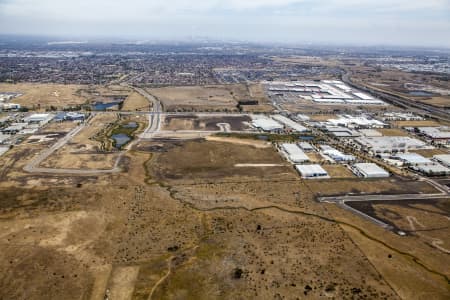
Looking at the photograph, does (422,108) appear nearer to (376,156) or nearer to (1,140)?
(376,156)

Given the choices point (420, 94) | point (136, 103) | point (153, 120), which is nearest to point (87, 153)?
point (153, 120)

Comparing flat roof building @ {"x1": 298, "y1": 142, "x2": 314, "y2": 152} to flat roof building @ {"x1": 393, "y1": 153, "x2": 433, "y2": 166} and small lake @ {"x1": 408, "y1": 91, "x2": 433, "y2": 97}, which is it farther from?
small lake @ {"x1": 408, "y1": 91, "x2": 433, "y2": 97}

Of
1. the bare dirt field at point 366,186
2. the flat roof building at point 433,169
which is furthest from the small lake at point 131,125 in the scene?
the flat roof building at point 433,169

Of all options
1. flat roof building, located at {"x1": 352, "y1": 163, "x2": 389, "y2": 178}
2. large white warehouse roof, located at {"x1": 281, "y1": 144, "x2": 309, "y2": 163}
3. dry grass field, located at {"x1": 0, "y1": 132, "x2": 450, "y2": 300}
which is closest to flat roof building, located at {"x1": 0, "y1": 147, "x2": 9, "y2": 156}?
dry grass field, located at {"x1": 0, "y1": 132, "x2": 450, "y2": 300}

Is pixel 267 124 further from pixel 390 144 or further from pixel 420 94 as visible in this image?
pixel 420 94

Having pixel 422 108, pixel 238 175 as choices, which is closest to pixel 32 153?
Answer: pixel 238 175

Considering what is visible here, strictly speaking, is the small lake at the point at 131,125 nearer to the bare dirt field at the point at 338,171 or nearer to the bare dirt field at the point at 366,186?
the bare dirt field at the point at 338,171
